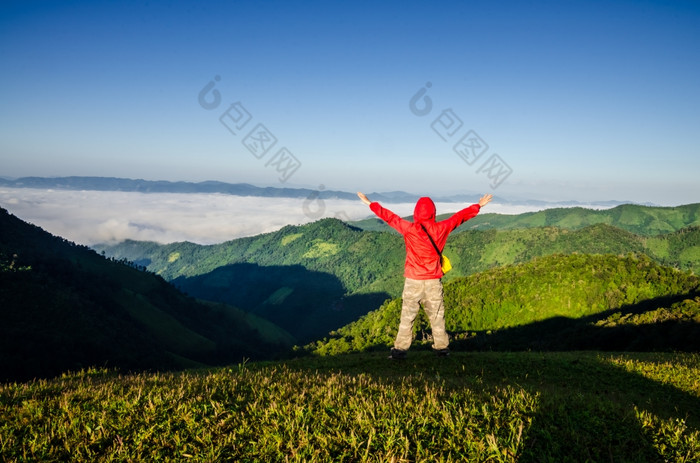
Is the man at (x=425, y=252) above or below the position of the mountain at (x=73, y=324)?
above

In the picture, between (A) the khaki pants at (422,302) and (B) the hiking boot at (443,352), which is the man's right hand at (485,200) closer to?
(A) the khaki pants at (422,302)

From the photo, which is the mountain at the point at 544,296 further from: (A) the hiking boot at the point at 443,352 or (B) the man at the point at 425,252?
(B) the man at the point at 425,252

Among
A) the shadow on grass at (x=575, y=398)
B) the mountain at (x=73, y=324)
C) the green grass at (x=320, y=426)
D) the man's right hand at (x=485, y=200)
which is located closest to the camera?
the green grass at (x=320, y=426)

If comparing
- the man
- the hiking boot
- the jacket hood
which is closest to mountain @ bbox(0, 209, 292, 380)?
the hiking boot

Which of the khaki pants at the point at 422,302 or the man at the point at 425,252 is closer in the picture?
the man at the point at 425,252

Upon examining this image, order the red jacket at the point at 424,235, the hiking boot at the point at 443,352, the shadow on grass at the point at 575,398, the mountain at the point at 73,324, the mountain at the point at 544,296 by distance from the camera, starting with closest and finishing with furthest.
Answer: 1. the shadow on grass at the point at 575,398
2. the red jacket at the point at 424,235
3. the hiking boot at the point at 443,352
4. the mountain at the point at 544,296
5. the mountain at the point at 73,324

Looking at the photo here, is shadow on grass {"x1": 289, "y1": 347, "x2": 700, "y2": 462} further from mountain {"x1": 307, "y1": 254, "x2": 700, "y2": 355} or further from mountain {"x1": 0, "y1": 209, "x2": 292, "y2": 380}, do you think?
mountain {"x1": 0, "y1": 209, "x2": 292, "y2": 380}

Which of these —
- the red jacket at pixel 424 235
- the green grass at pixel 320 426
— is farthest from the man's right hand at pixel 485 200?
the green grass at pixel 320 426

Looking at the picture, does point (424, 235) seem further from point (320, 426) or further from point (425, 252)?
point (320, 426)

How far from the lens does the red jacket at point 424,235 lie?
36.1ft

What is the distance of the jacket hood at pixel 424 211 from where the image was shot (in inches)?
434

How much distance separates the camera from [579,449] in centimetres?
413

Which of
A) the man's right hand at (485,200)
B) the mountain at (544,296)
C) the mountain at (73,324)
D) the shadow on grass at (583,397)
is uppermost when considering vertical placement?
the man's right hand at (485,200)

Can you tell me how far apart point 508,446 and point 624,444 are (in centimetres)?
156
